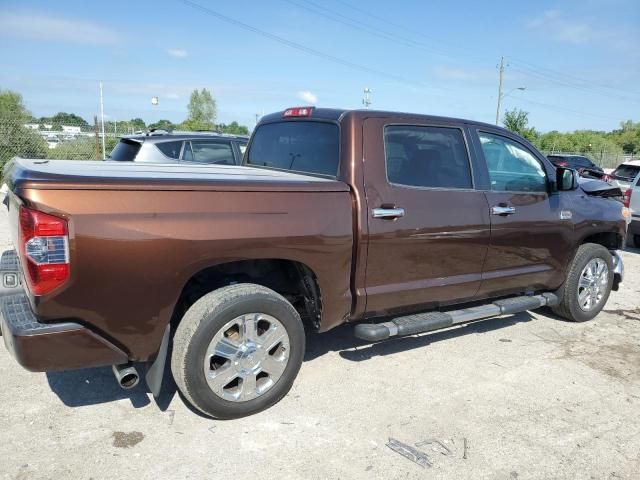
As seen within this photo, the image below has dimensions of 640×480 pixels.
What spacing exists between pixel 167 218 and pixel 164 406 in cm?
134

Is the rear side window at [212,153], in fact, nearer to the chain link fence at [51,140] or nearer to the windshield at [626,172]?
the chain link fence at [51,140]

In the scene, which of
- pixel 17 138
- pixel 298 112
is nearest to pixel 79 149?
pixel 17 138

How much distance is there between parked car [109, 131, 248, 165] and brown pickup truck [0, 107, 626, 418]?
3399 mm

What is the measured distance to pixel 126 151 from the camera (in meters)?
7.97

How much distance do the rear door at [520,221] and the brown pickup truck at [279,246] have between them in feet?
0.05

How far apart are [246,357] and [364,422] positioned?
827 millimetres

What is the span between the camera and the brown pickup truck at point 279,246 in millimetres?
2531

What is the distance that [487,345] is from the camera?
4.51 meters

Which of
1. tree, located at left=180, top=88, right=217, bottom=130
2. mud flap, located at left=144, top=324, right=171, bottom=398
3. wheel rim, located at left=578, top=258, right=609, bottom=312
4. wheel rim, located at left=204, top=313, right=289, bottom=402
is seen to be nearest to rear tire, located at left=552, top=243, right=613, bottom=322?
wheel rim, located at left=578, top=258, right=609, bottom=312

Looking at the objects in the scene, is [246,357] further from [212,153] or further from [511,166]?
[212,153]

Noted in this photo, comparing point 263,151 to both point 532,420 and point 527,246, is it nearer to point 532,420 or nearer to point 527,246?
point 527,246

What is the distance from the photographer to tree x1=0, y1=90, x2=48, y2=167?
41.0ft

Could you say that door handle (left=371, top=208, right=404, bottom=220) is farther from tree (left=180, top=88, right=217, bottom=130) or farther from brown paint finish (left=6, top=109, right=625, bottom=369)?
tree (left=180, top=88, right=217, bottom=130)

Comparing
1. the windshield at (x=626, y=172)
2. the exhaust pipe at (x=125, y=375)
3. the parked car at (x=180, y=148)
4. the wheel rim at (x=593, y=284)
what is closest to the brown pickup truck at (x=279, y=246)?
the exhaust pipe at (x=125, y=375)
